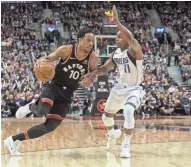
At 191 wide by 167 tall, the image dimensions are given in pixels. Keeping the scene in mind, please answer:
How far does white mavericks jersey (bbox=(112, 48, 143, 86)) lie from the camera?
600 centimetres

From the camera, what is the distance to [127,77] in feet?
20.0

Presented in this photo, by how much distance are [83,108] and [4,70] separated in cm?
417

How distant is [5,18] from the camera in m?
23.0

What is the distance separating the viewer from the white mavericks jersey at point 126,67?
6.00 m

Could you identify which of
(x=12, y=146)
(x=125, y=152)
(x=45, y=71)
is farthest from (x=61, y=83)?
(x=125, y=152)

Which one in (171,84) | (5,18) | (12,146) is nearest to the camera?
(12,146)

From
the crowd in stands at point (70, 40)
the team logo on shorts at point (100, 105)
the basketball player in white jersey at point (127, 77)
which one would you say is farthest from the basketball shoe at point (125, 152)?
the crowd in stands at point (70, 40)

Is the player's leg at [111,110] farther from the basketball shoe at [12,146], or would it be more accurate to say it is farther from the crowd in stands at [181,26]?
the crowd in stands at [181,26]

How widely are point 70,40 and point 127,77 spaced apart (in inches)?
643

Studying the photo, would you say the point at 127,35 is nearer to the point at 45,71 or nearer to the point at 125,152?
the point at 45,71

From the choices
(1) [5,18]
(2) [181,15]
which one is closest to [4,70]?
(1) [5,18]

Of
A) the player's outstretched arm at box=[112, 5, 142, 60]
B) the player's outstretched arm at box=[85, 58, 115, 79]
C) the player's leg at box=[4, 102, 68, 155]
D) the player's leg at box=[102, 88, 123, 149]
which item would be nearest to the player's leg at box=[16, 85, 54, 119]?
the player's leg at box=[4, 102, 68, 155]

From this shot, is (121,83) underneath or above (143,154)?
above

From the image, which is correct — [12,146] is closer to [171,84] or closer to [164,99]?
[164,99]
